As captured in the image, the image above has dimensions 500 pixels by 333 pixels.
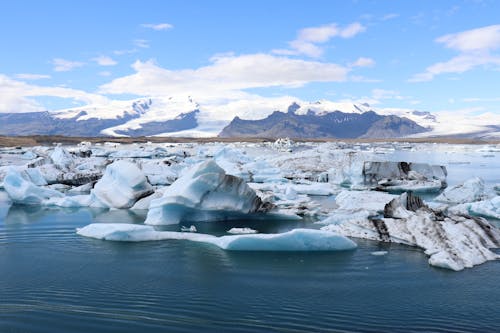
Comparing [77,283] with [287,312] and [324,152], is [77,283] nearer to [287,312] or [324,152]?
[287,312]

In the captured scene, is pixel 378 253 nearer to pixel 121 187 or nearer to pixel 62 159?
pixel 121 187

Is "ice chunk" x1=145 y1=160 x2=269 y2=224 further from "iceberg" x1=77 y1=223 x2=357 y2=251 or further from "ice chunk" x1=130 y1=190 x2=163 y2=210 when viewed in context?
"ice chunk" x1=130 y1=190 x2=163 y2=210

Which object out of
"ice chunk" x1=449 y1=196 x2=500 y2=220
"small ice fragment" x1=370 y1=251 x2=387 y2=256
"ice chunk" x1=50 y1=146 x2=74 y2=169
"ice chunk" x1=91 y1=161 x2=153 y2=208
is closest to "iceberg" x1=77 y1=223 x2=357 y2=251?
"small ice fragment" x1=370 y1=251 x2=387 y2=256

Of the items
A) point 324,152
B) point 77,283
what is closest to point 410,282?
point 77,283

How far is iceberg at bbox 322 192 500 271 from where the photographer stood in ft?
26.6

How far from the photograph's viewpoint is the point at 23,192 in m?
15.6

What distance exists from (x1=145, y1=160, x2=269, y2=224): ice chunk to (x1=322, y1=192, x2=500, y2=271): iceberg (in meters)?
2.49

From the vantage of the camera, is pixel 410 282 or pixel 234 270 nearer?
pixel 410 282

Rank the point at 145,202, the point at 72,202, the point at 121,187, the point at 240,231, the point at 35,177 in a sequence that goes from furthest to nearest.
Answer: the point at 35,177 < the point at 72,202 < the point at 121,187 < the point at 145,202 < the point at 240,231

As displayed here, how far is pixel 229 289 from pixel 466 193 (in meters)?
12.0

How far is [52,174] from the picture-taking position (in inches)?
833

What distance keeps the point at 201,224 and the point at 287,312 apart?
6249mm

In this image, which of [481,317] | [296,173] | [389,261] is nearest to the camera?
[481,317]

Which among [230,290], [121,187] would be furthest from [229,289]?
[121,187]
